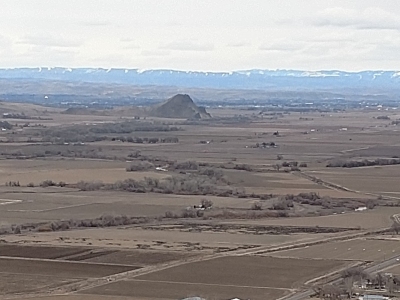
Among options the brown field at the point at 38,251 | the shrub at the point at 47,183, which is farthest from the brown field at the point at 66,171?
the brown field at the point at 38,251

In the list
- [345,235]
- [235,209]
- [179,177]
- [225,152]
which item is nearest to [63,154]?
[225,152]

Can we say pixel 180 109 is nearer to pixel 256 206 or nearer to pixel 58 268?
pixel 256 206

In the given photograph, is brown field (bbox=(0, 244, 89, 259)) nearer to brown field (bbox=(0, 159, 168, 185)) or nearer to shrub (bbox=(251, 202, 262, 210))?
shrub (bbox=(251, 202, 262, 210))

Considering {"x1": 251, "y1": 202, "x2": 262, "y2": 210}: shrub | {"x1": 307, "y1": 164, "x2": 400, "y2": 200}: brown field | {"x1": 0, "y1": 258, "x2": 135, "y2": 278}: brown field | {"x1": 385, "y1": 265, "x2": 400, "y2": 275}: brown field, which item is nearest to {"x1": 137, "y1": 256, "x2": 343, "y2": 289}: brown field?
{"x1": 0, "y1": 258, "x2": 135, "y2": 278}: brown field

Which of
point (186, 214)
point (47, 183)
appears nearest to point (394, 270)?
point (186, 214)

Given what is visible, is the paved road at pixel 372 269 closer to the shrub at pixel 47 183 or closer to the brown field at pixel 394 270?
the brown field at pixel 394 270

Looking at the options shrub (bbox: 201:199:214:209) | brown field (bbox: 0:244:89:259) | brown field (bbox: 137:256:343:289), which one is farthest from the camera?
shrub (bbox: 201:199:214:209)
